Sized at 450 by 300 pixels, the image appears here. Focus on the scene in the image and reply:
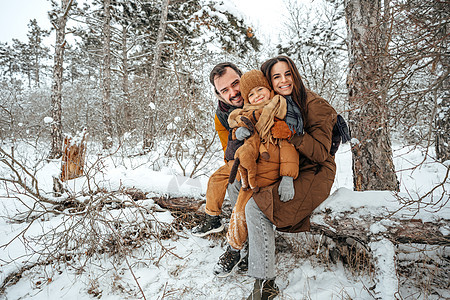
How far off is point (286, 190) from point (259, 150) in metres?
0.37

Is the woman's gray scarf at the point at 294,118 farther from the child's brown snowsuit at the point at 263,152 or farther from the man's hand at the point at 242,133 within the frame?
the man's hand at the point at 242,133

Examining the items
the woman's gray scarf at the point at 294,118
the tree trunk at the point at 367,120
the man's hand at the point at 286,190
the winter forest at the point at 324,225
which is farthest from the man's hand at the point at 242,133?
the tree trunk at the point at 367,120

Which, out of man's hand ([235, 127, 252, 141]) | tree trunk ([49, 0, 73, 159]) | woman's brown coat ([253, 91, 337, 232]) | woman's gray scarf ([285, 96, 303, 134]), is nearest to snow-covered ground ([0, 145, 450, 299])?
woman's brown coat ([253, 91, 337, 232])

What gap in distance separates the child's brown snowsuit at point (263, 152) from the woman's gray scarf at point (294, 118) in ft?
0.23

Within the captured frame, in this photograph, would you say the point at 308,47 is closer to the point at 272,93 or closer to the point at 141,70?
the point at 272,93

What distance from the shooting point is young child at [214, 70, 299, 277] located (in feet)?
5.37

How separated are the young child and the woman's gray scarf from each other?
0.07m

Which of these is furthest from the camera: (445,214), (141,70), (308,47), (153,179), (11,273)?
(141,70)

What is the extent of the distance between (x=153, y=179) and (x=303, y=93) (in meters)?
2.20

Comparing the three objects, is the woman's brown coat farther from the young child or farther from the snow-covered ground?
the snow-covered ground

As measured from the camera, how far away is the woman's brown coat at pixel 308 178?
161cm

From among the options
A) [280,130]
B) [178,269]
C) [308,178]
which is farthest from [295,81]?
[178,269]

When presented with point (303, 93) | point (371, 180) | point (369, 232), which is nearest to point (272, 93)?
point (303, 93)

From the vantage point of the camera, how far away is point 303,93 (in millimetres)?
1876
